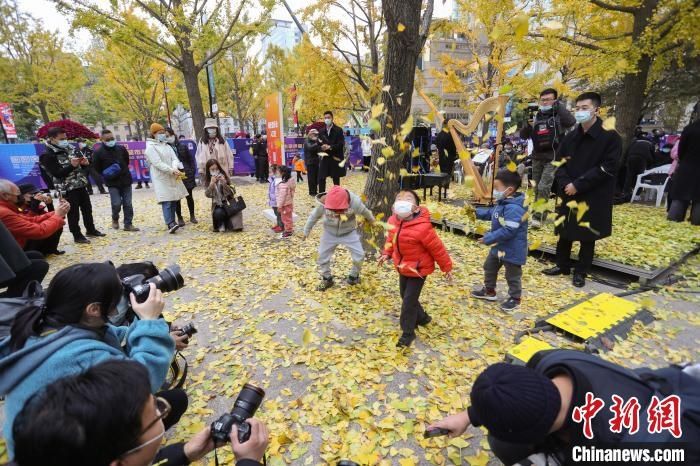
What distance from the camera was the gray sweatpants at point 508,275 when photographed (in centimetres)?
377

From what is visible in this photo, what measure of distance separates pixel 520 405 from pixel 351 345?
231cm

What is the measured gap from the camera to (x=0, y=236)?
2820mm

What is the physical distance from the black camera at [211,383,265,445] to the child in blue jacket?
9.39ft

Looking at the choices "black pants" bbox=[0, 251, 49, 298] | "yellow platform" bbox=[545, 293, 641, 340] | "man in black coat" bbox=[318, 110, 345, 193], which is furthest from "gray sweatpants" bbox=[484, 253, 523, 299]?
"man in black coat" bbox=[318, 110, 345, 193]

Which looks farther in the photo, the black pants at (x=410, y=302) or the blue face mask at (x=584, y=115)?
the blue face mask at (x=584, y=115)

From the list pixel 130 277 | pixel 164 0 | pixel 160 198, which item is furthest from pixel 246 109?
pixel 130 277

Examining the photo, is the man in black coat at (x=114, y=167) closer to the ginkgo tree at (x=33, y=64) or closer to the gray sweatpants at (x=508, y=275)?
the gray sweatpants at (x=508, y=275)

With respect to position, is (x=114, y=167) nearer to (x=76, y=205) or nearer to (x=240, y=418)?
(x=76, y=205)

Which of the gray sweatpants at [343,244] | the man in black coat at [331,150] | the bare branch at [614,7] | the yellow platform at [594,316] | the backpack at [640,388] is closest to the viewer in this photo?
the backpack at [640,388]

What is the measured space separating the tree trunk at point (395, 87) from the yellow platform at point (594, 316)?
248cm

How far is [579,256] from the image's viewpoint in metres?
4.45

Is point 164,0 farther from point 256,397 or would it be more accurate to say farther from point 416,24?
point 256,397

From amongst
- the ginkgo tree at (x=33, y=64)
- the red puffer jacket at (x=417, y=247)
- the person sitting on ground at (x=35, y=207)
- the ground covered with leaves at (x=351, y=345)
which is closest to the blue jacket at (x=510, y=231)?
the ground covered with leaves at (x=351, y=345)

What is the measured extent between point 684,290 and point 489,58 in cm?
1441
